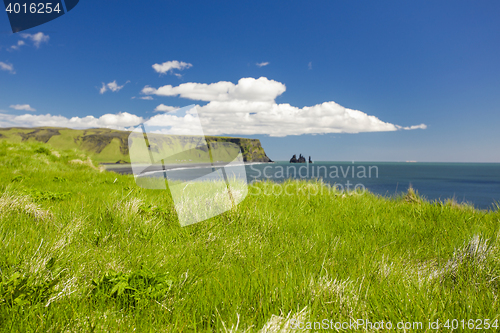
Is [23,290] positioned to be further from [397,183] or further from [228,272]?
[397,183]

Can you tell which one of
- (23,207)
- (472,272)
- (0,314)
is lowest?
(472,272)

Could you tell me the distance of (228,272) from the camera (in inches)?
93.7

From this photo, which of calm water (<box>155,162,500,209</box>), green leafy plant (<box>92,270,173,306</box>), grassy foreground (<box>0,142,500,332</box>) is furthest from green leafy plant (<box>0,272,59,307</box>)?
calm water (<box>155,162,500,209</box>)

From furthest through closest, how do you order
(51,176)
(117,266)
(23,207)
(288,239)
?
(51,176) → (23,207) → (288,239) → (117,266)

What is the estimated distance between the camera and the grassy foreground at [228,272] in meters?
1.75

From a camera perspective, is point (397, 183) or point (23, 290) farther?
point (397, 183)

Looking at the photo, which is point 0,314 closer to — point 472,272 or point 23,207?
point 23,207

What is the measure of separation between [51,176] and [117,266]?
8.41 meters

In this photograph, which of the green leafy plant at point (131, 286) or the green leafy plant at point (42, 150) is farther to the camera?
the green leafy plant at point (42, 150)

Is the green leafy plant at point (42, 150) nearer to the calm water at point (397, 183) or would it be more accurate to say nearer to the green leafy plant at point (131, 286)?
the calm water at point (397, 183)

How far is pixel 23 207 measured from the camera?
3725mm

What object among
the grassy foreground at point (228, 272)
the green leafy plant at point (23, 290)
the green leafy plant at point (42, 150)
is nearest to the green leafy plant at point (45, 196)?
the grassy foreground at point (228, 272)

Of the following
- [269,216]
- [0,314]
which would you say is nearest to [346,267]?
[269,216]

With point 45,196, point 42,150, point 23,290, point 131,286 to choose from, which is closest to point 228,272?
point 131,286
